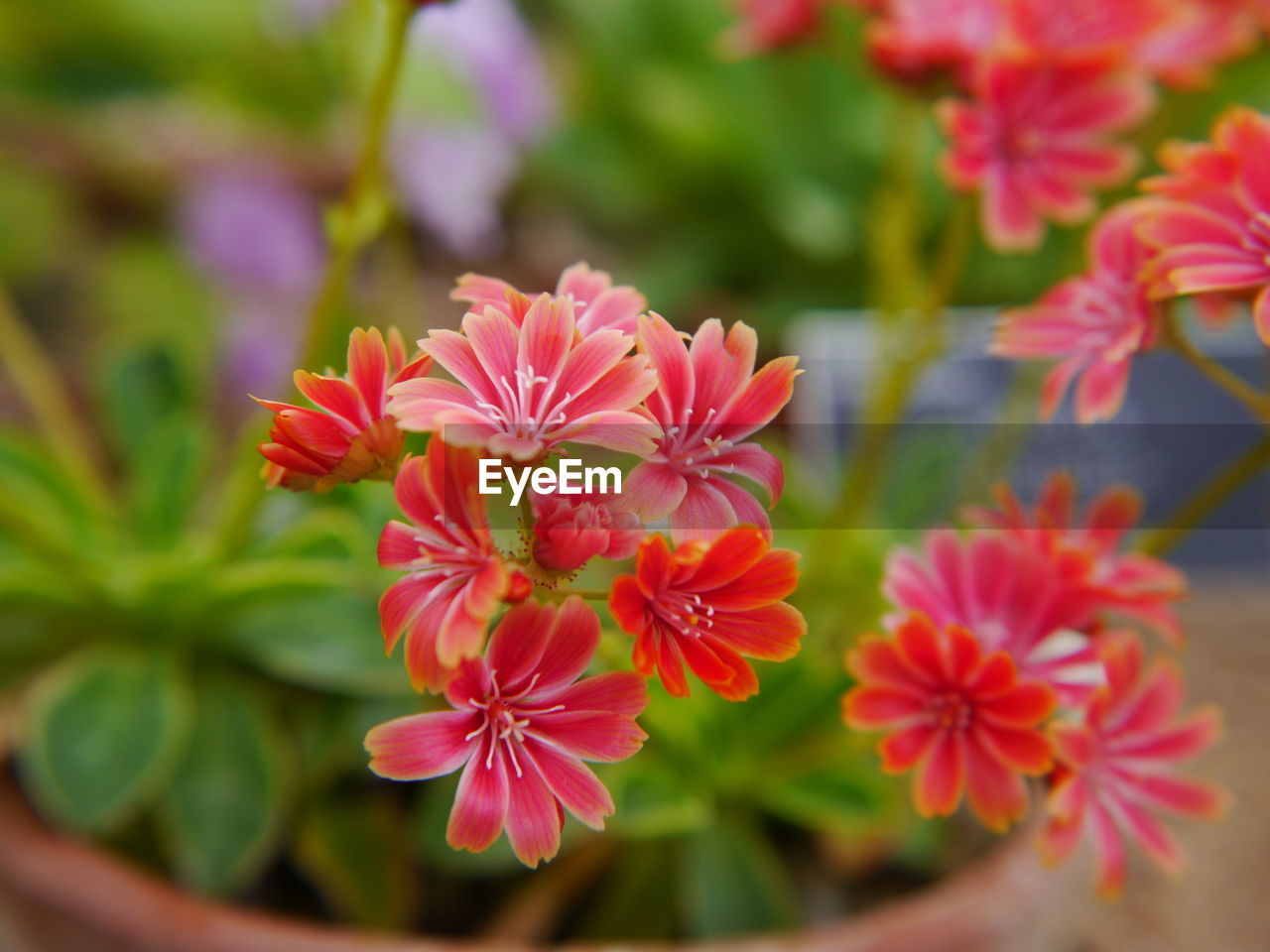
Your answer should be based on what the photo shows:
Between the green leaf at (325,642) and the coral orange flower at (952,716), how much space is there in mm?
262

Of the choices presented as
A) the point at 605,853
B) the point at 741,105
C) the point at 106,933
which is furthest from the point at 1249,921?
the point at 741,105

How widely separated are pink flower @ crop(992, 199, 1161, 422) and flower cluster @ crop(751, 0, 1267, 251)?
77 mm

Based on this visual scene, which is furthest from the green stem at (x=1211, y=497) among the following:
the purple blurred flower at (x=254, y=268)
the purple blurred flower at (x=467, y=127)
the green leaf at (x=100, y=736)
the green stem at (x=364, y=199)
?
the purple blurred flower at (x=254, y=268)

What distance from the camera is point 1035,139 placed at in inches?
18.8

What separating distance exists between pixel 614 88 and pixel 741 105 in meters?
0.16

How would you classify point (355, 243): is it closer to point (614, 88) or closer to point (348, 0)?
point (348, 0)

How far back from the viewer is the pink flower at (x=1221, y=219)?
321 mm

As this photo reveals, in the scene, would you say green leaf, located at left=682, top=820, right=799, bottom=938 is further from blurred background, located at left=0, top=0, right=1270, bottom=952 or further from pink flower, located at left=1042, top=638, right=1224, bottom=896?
pink flower, located at left=1042, top=638, right=1224, bottom=896

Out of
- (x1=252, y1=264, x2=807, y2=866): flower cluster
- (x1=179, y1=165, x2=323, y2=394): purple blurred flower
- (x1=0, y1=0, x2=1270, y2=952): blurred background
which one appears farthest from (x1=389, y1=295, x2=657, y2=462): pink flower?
(x1=179, y1=165, x2=323, y2=394): purple blurred flower

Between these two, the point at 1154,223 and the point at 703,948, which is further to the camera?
the point at 703,948

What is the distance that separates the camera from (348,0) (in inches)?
31.7

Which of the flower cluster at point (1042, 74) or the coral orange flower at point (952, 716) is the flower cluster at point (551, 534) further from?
the flower cluster at point (1042, 74)

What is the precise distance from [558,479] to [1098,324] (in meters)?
0.22

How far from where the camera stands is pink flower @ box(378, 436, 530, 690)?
27cm
